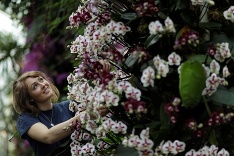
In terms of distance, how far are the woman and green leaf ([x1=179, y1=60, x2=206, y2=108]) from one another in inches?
36.9

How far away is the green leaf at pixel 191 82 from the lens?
145 centimetres

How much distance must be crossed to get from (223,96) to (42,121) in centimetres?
113

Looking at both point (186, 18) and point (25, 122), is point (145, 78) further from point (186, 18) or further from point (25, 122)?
point (25, 122)

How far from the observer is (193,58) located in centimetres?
153

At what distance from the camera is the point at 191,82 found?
146 centimetres

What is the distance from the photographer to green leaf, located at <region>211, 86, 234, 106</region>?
1512mm

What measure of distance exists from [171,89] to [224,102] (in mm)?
183

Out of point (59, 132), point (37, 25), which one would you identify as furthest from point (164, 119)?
point (37, 25)

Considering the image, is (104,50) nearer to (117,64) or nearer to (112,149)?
(117,64)

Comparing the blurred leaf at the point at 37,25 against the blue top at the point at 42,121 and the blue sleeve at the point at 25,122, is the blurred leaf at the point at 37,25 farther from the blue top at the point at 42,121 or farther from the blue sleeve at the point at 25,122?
the blue sleeve at the point at 25,122

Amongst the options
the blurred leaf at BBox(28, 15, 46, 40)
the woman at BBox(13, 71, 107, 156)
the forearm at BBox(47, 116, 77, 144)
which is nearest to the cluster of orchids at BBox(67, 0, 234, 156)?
the forearm at BBox(47, 116, 77, 144)

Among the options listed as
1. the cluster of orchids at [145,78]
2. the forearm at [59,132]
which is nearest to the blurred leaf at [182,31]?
the cluster of orchids at [145,78]

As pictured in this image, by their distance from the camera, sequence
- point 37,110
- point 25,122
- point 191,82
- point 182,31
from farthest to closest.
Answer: point 37,110
point 25,122
point 182,31
point 191,82

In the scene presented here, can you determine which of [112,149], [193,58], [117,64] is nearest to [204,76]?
[193,58]
